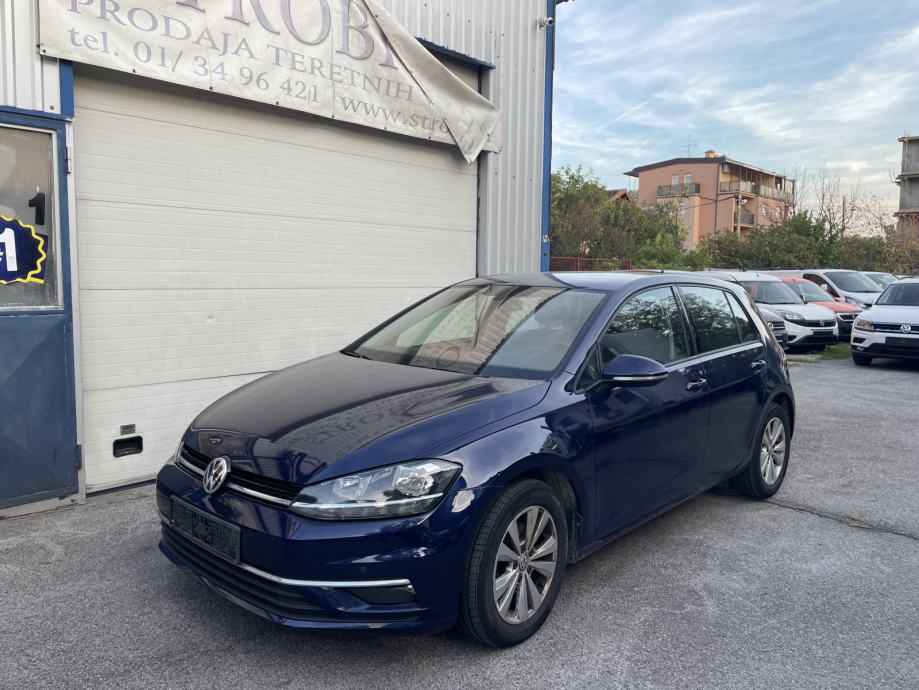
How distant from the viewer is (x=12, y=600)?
3516 mm

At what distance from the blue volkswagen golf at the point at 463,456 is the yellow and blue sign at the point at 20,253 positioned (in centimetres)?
194

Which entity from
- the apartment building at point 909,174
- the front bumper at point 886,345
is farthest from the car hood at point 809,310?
the apartment building at point 909,174

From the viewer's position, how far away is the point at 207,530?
3.03 meters

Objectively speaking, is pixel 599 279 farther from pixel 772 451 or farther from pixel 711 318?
pixel 772 451

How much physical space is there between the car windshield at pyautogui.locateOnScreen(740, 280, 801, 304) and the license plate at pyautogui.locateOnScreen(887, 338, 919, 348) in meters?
3.16

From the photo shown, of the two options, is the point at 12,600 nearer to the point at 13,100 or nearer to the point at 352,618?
the point at 352,618

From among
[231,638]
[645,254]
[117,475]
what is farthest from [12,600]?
[645,254]

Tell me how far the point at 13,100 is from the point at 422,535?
12.7 ft

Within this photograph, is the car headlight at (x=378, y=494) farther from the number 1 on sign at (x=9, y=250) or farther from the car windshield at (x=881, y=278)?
the car windshield at (x=881, y=278)

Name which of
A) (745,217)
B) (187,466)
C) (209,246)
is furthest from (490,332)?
(745,217)

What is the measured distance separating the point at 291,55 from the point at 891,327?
10245mm

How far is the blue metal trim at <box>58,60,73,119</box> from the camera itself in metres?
4.77

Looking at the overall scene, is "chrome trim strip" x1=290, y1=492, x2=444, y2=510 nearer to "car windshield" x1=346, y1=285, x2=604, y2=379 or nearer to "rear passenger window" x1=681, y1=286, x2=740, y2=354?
"car windshield" x1=346, y1=285, x2=604, y2=379

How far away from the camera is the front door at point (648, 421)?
357 cm
